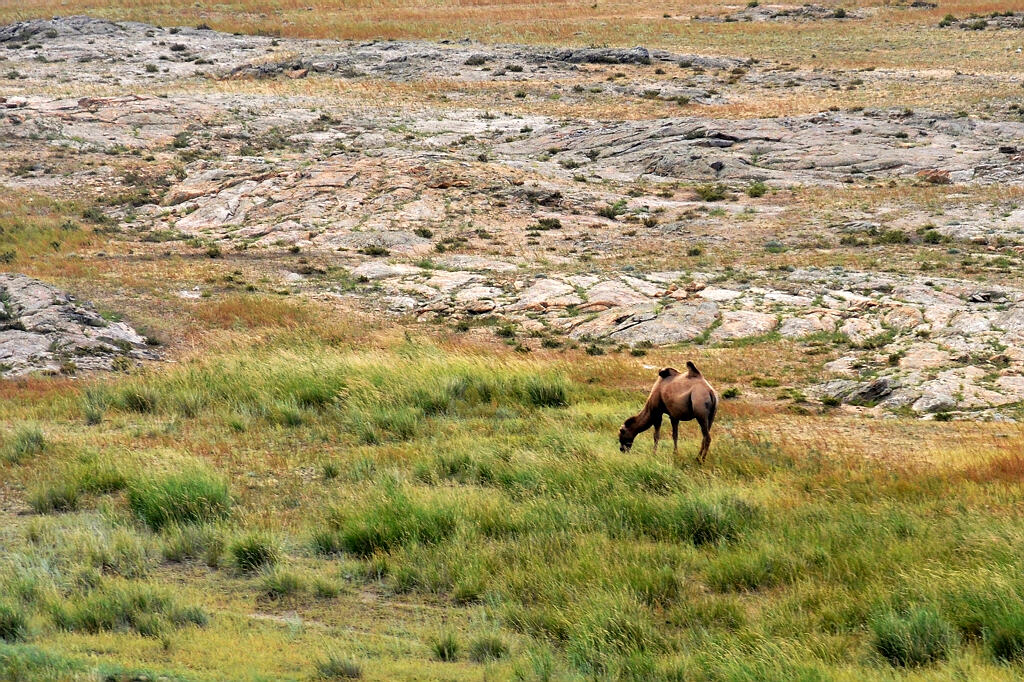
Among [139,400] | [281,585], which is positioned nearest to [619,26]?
[139,400]

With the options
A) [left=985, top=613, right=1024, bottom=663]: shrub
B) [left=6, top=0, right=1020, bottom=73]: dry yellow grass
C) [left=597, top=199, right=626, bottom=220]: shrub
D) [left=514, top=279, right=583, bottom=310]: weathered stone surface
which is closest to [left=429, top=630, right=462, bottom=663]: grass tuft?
[left=985, top=613, right=1024, bottom=663]: shrub

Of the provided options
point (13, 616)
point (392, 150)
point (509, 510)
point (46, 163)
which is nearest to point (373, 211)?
point (392, 150)

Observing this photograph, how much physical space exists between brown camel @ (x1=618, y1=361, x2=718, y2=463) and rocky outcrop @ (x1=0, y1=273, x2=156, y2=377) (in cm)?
1227

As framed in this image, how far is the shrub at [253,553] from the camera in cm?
903

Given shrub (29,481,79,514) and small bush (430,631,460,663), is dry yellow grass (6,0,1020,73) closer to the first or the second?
shrub (29,481,79,514)

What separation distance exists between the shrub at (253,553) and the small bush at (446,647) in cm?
236

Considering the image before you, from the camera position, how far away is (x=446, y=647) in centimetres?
727

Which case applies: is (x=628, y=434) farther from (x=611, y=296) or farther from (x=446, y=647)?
(x=611, y=296)

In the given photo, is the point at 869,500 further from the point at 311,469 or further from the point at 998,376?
the point at 998,376

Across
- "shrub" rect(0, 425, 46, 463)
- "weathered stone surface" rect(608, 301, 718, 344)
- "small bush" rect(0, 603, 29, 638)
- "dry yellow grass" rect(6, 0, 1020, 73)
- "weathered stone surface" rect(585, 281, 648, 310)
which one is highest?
"dry yellow grass" rect(6, 0, 1020, 73)

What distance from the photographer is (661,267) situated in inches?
1167

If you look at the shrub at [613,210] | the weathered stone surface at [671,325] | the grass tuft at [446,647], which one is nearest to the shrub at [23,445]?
the grass tuft at [446,647]

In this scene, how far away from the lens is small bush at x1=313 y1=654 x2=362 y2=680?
6.73 meters

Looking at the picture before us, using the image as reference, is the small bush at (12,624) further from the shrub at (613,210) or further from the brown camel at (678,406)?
the shrub at (613,210)
